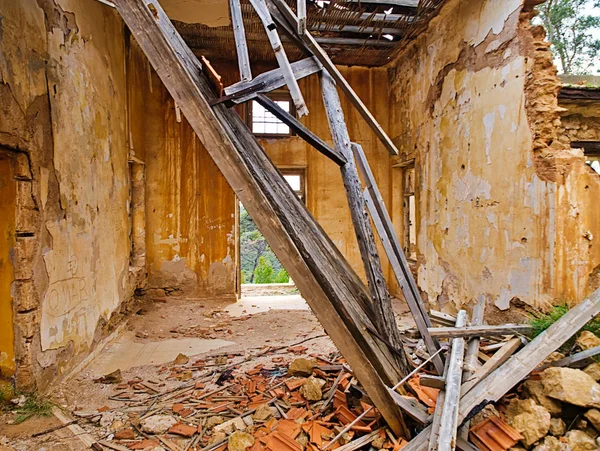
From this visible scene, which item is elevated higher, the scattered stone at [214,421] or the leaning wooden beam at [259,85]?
the leaning wooden beam at [259,85]

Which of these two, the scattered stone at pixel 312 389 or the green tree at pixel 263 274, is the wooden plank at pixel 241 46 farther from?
the green tree at pixel 263 274

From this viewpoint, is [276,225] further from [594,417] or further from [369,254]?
[594,417]

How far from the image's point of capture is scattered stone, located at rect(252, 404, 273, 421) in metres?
2.88

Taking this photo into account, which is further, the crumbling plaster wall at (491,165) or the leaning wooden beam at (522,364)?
the crumbling plaster wall at (491,165)

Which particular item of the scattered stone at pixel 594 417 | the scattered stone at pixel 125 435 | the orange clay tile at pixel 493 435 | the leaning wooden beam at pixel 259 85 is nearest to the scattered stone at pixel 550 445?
the orange clay tile at pixel 493 435

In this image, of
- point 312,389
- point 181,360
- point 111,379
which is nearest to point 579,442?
point 312,389

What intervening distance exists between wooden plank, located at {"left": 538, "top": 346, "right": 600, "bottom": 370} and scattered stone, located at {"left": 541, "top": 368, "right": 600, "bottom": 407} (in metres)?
0.18

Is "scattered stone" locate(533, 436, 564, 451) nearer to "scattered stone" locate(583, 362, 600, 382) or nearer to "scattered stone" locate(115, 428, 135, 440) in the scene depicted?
"scattered stone" locate(583, 362, 600, 382)

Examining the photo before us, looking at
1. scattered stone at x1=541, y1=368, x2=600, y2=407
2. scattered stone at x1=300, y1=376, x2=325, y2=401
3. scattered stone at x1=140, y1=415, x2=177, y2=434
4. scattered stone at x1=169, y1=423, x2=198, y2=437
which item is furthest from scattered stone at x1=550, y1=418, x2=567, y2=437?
scattered stone at x1=140, y1=415, x2=177, y2=434

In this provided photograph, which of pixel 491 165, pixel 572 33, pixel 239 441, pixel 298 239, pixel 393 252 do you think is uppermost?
pixel 572 33

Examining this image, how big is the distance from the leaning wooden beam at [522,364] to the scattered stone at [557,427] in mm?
281

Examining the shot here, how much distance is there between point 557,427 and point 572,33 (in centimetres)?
1441

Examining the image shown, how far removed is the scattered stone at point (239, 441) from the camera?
8.12 feet

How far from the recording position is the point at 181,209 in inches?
293
